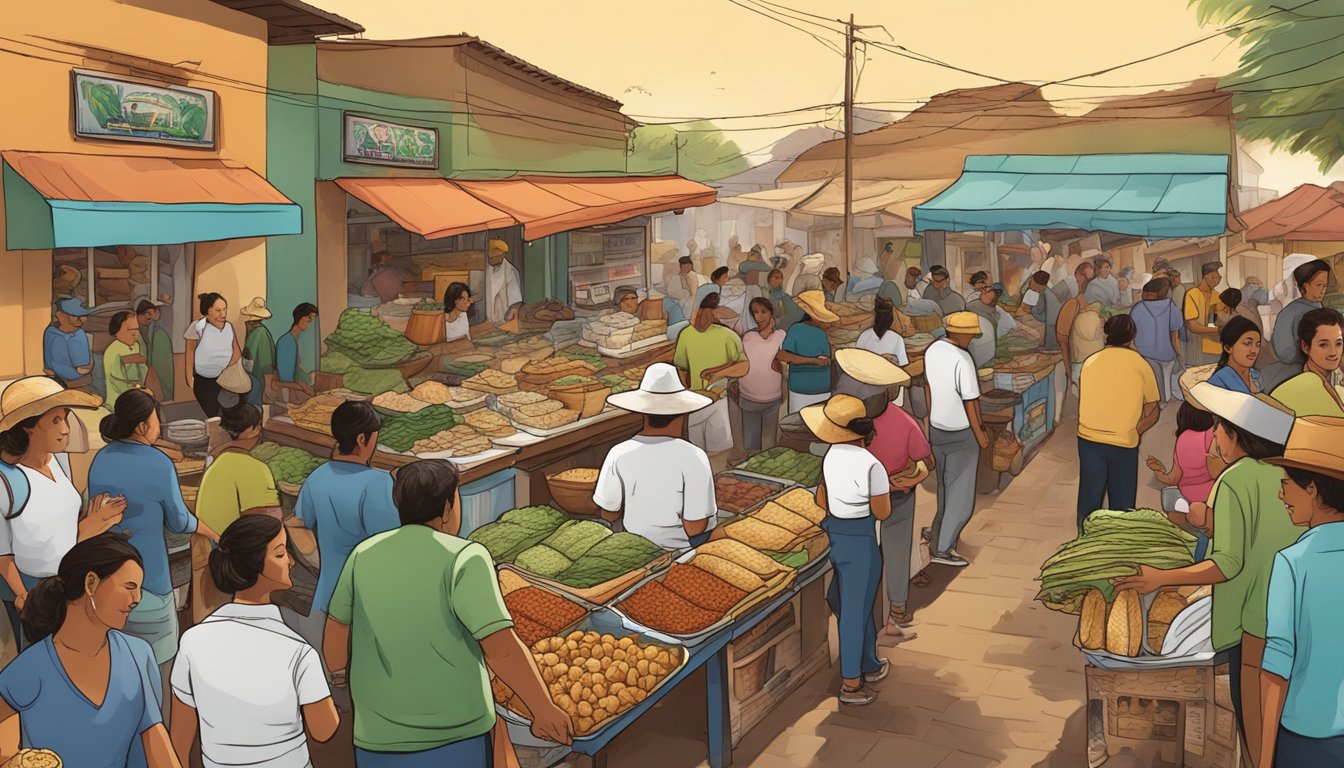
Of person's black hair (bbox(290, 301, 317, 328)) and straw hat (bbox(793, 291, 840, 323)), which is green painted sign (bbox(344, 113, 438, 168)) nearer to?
person's black hair (bbox(290, 301, 317, 328))

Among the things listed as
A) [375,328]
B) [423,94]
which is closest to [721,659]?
[375,328]

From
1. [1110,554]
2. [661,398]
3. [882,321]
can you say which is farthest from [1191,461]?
[882,321]

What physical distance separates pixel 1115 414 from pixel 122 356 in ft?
21.3

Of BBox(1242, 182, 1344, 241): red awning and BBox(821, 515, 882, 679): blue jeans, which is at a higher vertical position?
BBox(1242, 182, 1344, 241): red awning

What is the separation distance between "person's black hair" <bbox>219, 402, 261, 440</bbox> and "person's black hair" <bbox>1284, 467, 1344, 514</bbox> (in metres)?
4.24

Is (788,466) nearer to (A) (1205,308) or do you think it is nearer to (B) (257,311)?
(B) (257,311)

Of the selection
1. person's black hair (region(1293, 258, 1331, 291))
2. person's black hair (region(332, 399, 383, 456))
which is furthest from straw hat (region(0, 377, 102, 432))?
person's black hair (region(1293, 258, 1331, 291))

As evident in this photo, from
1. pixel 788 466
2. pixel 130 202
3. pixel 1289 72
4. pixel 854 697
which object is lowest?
pixel 854 697

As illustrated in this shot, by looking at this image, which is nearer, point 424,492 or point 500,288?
point 424,492

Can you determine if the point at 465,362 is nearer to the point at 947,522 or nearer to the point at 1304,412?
the point at 947,522

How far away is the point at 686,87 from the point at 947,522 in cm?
1644

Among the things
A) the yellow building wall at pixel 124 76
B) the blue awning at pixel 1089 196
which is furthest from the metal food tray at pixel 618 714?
the blue awning at pixel 1089 196

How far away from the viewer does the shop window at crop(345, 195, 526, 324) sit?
1193 cm

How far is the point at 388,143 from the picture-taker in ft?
39.7
